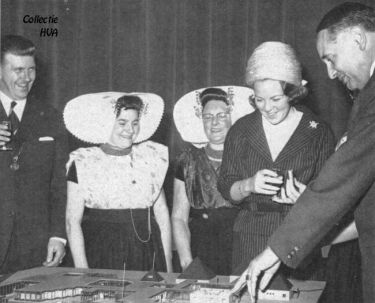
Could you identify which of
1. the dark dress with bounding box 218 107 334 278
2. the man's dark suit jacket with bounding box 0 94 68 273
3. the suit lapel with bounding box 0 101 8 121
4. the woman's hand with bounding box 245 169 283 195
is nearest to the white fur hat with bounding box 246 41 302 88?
the dark dress with bounding box 218 107 334 278

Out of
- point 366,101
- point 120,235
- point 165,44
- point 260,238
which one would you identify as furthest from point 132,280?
point 165,44

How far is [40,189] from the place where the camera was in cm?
304

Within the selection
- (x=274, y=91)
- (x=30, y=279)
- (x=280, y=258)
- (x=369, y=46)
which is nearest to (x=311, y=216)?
(x=280, y=258)

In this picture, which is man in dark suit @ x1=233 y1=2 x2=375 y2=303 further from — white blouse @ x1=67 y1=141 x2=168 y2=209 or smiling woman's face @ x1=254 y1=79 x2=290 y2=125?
white blouse @ x1=67 y1=141 x2=168 y2=209

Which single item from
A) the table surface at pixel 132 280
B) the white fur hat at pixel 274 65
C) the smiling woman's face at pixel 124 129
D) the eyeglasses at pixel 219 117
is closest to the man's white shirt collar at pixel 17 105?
the smiling woman's face at pixel 124 129

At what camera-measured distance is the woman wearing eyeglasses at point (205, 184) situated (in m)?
3.19

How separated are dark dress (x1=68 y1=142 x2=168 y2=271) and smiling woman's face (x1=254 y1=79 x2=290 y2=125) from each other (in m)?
0.86

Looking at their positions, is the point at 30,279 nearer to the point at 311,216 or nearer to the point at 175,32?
the point at 311,216

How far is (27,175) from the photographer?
301 cm

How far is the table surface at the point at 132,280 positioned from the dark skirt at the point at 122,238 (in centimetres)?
47

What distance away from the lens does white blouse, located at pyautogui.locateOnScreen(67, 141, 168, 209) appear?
10.4 feet

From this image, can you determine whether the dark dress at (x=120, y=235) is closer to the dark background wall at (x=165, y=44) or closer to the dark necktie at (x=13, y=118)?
the dark necktie at (x=13, y=118)

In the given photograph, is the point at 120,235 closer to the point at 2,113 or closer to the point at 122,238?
the point at 122,238

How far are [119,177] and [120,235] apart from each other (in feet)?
1.05
